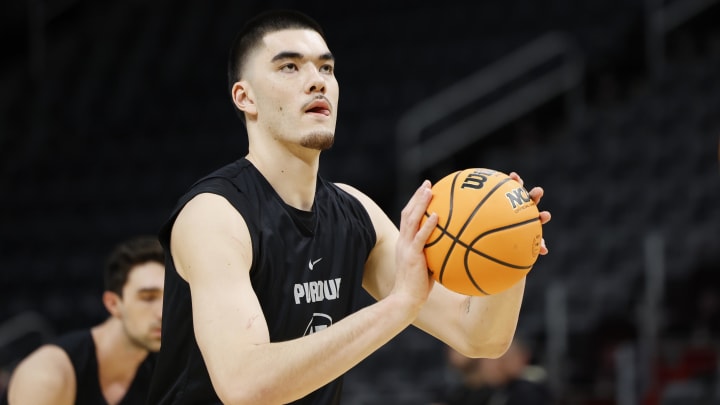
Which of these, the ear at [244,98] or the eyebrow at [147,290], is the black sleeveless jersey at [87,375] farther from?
the ear at [244,98]

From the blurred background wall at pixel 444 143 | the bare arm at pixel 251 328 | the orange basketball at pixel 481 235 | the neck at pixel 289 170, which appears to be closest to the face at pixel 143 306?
the neck at pixel 289 170

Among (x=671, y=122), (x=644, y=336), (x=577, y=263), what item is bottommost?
(x=644, y=336)

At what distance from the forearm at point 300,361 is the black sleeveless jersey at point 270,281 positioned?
1.30 ft

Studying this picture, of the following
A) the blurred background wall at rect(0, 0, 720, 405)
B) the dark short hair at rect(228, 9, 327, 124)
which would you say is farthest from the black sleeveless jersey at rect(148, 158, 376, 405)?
the blurred background wall at rect(0, 0, 720, 405)

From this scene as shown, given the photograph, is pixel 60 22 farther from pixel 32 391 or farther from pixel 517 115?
pixel 32 391

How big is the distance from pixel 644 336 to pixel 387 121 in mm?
5081

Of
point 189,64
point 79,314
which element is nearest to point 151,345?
point 79,314

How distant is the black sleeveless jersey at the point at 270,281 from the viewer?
3.40m

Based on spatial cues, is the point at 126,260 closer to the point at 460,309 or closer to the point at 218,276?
the point at 460,309

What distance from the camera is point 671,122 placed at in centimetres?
1185

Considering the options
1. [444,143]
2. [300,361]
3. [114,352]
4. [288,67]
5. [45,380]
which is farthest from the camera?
[444,143]

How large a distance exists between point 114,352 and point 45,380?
0.37 meters

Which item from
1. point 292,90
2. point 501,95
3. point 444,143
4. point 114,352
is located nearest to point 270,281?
point 292,90

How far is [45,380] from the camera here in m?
4.49
